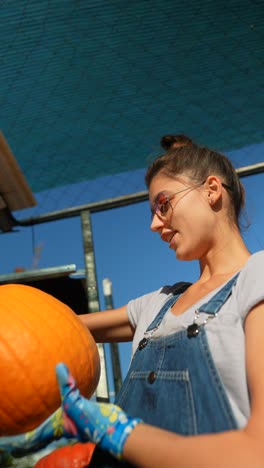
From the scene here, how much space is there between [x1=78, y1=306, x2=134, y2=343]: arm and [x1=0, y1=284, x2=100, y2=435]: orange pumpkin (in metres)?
0.27

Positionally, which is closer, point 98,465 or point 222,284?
point 98,465

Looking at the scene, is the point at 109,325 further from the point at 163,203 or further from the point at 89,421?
the point at 89,421

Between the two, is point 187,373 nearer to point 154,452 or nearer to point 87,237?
point 154,452

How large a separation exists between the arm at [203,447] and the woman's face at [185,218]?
20.3 inches

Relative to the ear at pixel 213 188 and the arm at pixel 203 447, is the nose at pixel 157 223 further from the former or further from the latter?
the arm at pixel 203 447

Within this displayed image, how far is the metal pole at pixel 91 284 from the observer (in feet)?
7.12

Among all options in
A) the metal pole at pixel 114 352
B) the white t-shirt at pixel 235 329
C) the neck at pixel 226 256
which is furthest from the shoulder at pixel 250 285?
the metal pole at pixel 114 352

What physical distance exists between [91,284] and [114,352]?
168 centimetres

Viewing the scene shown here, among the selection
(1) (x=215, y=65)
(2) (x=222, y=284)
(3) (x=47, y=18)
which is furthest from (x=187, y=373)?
(1) (x=215, y=65)

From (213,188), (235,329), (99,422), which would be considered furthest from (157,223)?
(99,422)

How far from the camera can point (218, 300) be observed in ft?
3.42

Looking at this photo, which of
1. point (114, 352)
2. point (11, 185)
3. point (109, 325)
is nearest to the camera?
point (109, 325)

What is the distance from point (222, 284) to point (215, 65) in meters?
3.00

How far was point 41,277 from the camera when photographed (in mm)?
2498
